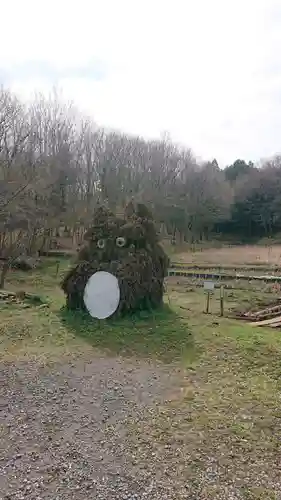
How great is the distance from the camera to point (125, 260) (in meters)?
→ 9.59

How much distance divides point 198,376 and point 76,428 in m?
2.25

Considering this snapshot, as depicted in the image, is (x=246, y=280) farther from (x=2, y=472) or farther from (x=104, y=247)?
(x=2, y=472)

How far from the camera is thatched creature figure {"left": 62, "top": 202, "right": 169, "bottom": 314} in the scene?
30.8 feet

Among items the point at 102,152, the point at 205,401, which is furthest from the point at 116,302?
the point at 102,152

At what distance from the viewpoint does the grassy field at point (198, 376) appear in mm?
4488

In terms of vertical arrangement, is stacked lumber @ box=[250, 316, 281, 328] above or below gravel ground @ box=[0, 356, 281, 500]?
above

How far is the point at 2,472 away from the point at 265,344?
516 centimetres

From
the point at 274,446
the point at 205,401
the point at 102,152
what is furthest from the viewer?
the point at 102,152

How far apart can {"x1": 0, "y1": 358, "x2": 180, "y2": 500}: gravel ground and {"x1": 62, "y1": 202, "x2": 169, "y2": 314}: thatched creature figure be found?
2347 millimetres

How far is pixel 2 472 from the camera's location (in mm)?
4281

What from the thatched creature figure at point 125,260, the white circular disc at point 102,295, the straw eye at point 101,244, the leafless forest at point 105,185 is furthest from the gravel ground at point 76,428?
the leafless forest at point 105,185

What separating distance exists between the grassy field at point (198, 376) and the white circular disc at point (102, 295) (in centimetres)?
36

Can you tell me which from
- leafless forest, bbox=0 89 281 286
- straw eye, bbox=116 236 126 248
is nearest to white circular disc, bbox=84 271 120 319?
straw eye, bbox=116 236 126 248

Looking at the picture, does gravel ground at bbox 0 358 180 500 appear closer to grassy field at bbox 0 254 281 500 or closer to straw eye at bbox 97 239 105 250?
grassy field at bbox 0 254 281 500
